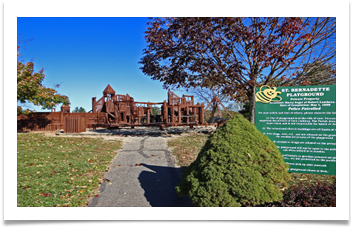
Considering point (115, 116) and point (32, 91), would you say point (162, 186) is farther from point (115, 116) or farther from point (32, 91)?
point (115, 116)

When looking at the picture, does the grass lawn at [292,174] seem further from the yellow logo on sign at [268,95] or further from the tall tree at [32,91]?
the tall tree at [32,91]

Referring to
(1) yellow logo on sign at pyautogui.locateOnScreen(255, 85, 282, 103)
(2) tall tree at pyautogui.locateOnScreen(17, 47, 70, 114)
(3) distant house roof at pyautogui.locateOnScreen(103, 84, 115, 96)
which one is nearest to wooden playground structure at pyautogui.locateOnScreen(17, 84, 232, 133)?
(3) distant house roof at pyautogui.locateOnScreen(103, 84, 115, 96)

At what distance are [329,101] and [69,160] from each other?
771 cm

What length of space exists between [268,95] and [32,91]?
1378 centimetres

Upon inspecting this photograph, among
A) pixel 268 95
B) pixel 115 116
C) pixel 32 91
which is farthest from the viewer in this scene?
pixel 115 116

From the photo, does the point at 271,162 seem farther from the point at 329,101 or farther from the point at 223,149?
the point at 329,101

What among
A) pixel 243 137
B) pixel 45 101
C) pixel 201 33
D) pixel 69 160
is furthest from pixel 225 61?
pixel 45 101

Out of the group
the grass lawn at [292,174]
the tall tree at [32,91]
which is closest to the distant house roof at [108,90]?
the tall tree at [32,91]

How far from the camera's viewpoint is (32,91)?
42.7ft

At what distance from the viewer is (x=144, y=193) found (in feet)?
14.6

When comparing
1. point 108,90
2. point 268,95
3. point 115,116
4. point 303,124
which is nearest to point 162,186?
point 268,95

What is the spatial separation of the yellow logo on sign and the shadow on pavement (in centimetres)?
268

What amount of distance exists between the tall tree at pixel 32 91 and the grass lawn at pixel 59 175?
15.6 feet

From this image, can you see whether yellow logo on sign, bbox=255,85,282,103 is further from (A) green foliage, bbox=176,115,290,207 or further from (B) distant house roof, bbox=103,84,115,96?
(B) distant house roof, bbox=103,84,115,96
